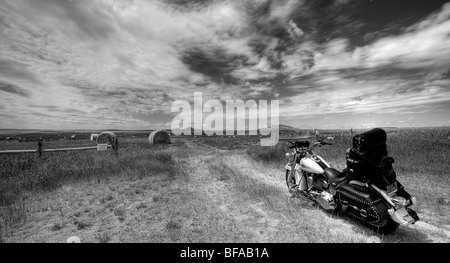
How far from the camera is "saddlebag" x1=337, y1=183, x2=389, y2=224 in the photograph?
376cm

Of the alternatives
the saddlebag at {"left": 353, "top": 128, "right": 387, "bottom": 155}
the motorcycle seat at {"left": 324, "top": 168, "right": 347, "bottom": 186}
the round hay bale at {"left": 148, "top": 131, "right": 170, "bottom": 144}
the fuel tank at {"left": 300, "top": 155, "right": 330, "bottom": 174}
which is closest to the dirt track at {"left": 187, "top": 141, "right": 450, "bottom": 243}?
the motorcycle seat at {"left": 324, "top": 168, "right": 347, "bottom": 186}

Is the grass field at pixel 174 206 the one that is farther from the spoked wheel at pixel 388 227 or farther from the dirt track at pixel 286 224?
the spoked wheel at pixel 388 227

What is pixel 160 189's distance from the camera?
24.7 feet

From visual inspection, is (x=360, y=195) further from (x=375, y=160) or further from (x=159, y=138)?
(x=159, y=138)

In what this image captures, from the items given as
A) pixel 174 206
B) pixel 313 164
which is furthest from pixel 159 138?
pixel 313 164

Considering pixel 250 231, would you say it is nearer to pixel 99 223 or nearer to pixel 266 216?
pixel 266 216

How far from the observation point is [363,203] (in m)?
3.95

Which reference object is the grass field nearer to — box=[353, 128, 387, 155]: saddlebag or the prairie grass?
the prairie grass

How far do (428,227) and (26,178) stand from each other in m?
12.2

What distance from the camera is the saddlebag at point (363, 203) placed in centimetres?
376

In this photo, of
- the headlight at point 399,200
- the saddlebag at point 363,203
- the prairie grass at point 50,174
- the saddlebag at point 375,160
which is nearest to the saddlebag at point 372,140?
the saddlebag at point 375,160

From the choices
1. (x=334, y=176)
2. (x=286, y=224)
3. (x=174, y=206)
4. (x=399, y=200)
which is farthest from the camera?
(x=174, y=206)

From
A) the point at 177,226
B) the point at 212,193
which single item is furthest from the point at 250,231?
the point at 212,193

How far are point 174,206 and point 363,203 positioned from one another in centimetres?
447
